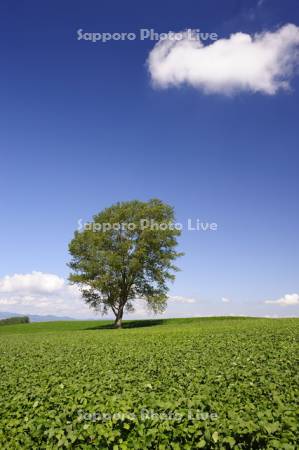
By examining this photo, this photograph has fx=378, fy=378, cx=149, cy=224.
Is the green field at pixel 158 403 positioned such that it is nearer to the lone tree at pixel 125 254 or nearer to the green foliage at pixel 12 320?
the lone tree at pixel 125 254

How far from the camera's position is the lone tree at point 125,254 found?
5634 cm

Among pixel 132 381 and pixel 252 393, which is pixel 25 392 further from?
A: pixel 252 393

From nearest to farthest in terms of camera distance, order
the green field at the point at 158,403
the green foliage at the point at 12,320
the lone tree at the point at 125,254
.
Answer: the green field at the point at 158,403, the lone tree at the point at 125,254, the green foliage at the point at 12,320

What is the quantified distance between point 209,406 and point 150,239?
153 feet

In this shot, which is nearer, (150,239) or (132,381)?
(132,381)

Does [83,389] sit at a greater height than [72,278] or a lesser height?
lesser

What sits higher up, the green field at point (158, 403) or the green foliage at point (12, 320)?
the green field at point (158, 403)

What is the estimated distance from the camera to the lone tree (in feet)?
185

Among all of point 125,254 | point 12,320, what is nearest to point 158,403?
point 125,254

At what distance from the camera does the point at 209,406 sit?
32.8ft

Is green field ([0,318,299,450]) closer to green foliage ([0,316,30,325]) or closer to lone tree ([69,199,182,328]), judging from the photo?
lone tree ([69,199,182,328])

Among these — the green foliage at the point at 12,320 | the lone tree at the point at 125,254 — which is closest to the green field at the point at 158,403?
the lone tree at the point at 125,254

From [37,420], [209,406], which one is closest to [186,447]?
[209,406]

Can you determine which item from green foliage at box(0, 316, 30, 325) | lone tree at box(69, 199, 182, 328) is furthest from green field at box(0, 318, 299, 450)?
green foliage at box(0, 316, 30, 325)
